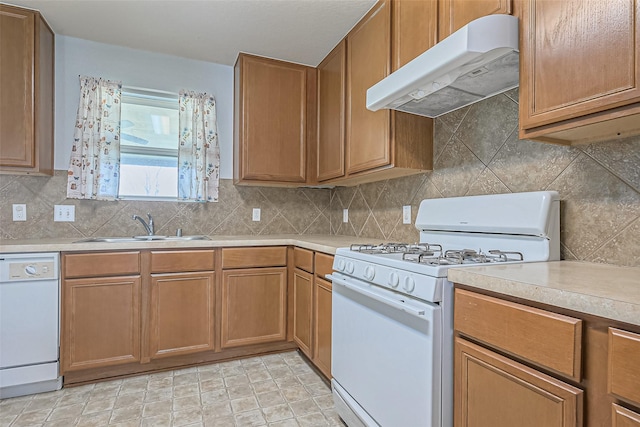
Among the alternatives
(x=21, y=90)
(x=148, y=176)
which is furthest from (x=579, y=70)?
(x=21, y=90)

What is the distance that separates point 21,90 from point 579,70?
9.79 feet

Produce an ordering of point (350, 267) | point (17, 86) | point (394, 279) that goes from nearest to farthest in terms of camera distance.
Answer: point (394, 279), point (350, 267), point (17, 86)

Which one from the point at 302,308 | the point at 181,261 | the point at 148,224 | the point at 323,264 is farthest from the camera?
the point at 148,224

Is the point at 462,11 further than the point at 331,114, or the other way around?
the point at 331,114

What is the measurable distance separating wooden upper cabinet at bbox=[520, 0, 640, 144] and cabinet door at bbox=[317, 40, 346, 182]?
140cm

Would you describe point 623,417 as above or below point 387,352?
above

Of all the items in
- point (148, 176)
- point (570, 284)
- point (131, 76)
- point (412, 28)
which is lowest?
point (570, 284)

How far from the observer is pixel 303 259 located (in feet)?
7.78

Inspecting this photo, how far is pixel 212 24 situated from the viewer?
7.59 feet

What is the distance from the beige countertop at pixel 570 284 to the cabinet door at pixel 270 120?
1957 millimetres

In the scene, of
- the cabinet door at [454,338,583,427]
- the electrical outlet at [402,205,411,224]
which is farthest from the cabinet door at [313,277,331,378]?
the cabinet door at [454,338,583,427]

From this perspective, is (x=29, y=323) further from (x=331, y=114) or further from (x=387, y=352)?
(x=331, y=114)

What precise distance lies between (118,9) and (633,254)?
2930 millimetres

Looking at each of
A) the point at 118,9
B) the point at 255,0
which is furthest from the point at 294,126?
the point at 118,9
